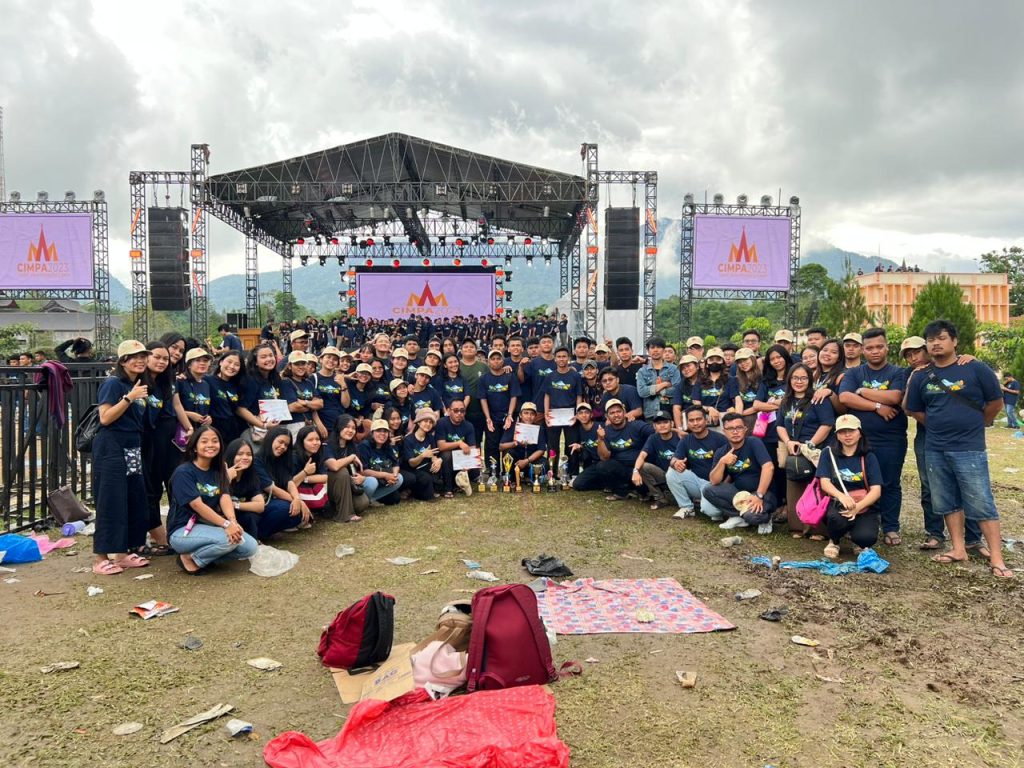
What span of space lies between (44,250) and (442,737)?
25291mm

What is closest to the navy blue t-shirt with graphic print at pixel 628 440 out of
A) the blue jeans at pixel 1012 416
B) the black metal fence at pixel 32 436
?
the black metal fence at pixel 32 436

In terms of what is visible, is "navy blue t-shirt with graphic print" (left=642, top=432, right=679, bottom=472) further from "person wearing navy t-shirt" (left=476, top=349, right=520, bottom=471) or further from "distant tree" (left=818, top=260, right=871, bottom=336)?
"distant tree" (left=818, top=260, right=871, bottom=336)

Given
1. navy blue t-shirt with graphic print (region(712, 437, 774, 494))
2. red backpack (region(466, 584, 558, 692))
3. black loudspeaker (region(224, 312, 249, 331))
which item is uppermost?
black loudspeaker (region(224, 312, 249, 331))

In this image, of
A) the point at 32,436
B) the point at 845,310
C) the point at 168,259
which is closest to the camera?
the point at 32,436

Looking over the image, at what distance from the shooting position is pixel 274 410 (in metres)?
6.24

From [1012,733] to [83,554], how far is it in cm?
603

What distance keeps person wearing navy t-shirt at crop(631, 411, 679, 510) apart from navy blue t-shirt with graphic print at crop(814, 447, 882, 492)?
1717 mm

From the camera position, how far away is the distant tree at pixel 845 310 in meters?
26.8

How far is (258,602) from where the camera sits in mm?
4418

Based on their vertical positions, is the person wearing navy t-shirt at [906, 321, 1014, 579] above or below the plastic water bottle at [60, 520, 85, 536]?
above

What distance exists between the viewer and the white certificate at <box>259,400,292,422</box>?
20.4ft

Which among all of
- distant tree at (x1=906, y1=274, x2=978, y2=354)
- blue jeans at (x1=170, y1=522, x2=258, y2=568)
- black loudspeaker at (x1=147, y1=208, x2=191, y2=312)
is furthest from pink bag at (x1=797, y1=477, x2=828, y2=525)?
black loudspeaker at (x1=147, y1=208, x2=191, y2=312)

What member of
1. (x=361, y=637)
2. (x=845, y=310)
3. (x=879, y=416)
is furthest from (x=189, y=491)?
(x=845, y=310)

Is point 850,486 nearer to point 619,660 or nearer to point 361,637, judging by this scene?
point 619,660
